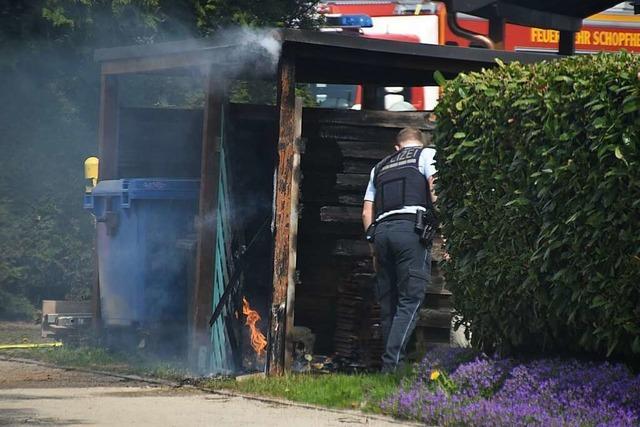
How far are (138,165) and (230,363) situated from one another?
2355 mm

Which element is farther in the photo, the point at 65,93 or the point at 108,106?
the point at 65,93

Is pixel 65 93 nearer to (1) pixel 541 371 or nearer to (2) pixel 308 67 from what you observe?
(2) pixel 308 67

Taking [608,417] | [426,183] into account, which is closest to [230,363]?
[426,183]

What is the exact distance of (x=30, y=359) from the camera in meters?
10.8

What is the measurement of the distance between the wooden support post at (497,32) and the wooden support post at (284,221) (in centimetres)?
301

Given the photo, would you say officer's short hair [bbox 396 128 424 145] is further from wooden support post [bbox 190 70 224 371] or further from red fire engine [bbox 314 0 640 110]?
red fire engine [bbox 314 0 640 110]

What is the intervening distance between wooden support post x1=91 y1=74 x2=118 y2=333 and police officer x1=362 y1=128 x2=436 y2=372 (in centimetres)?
310

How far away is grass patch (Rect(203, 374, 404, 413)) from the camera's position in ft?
26.0

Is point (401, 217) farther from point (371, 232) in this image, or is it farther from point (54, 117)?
point (54, 117)

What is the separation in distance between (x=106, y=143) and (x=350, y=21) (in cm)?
710

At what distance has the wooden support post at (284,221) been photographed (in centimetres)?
930

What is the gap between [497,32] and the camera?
11.8 meters

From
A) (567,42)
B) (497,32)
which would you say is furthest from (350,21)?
(497,32)

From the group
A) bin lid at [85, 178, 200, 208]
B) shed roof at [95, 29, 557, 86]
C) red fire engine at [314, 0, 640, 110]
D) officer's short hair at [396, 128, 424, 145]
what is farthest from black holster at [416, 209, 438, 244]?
red fire engine at [314, 0, 640, 110]
